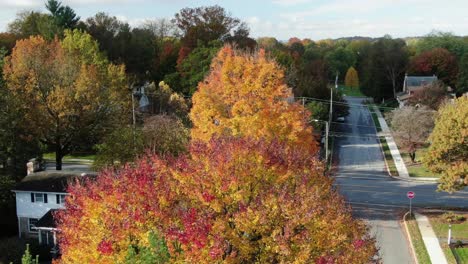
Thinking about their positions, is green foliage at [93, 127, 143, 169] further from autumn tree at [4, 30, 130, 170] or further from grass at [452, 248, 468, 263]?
grass at [452, 248, 468, 263]

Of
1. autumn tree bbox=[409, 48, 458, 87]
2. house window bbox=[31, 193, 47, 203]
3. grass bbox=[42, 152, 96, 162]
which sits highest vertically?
autumn tree bbox=[409, 48, 458, 87]

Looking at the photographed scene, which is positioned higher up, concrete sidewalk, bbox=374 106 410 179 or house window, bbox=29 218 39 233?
concrete sidewalk, bbox=374 106 410 179

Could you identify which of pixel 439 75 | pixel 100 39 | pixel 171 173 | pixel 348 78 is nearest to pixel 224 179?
pixel 171 173

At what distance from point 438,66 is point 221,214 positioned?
3159 inches

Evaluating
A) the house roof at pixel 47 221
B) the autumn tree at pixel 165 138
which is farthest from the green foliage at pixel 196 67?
the house roof at pixel 47 221

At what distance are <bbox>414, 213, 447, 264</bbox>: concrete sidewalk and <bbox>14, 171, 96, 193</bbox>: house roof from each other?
21367 millimetres

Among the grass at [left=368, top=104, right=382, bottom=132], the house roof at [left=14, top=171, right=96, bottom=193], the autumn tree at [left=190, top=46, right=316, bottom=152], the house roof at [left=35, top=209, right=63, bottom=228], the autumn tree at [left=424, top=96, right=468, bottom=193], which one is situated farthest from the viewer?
the grass at [left=368, top=104, right=382, bottom=132]

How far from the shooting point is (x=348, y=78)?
113m

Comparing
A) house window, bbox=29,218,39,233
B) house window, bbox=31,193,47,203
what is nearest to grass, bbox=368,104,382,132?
house window, bbox=31,193,47,203

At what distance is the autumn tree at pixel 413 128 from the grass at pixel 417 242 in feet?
55.2

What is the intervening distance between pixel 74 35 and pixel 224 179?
149 ft

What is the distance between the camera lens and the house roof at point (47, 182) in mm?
31533

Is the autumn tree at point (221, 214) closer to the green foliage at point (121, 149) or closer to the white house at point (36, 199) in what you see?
the white house at point (36, 199)

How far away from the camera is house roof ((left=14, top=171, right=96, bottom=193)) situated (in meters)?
31.5
